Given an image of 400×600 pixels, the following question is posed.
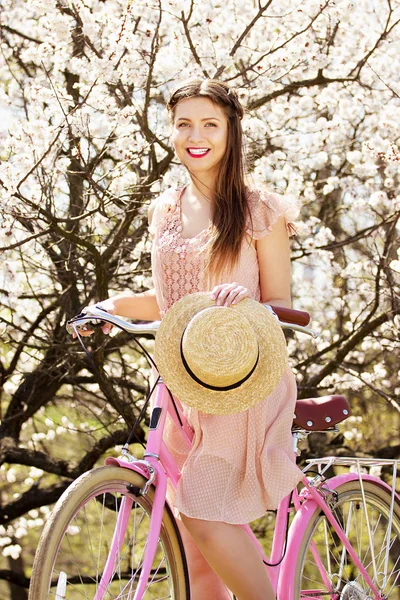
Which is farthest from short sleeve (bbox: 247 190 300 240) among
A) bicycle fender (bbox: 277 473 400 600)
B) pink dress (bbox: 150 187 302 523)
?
bicycle fender (bbox: 277 473 400 600)

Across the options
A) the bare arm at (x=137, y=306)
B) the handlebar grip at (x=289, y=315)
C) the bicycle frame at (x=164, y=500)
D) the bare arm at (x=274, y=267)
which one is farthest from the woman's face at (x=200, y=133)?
the bicycle frame at (x=164, y=500)

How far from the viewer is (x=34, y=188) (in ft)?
15.1

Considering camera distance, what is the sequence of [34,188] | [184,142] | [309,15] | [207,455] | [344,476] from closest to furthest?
[207,455]
[184,142]
[344,476]
[34,188]
[309,15]

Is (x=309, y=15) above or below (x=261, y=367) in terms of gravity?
above

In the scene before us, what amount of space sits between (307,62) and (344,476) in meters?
3.13

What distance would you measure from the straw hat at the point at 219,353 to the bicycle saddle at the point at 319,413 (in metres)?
0.42

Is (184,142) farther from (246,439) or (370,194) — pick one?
(370,194)

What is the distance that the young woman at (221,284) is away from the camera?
2.42 meters

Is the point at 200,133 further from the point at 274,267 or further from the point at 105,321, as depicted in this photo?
the point at 105,321

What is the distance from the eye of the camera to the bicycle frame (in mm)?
2244

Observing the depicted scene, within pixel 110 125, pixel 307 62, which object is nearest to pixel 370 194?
pixel 307 62

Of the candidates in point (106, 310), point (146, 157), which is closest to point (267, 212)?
point (106, 310)

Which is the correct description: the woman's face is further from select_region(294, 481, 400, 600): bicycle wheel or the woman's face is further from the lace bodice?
select_region(294, 481, 400, 600): bicycle wheel

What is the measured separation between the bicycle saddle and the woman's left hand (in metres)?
0.55
